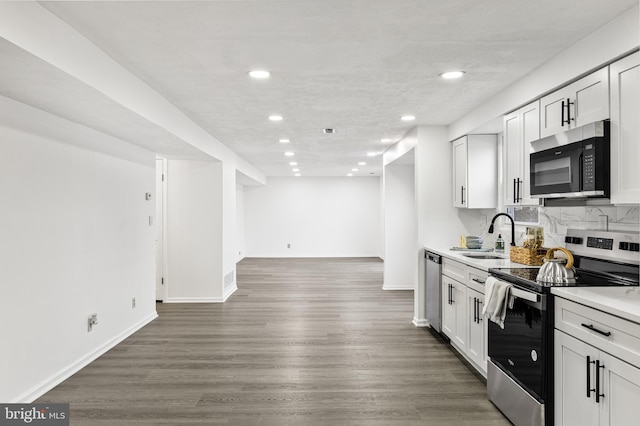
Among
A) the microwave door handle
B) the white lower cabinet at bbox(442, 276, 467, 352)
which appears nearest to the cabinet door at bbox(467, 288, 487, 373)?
the white lower cabinet at bbox(442, 276, 467, 352)

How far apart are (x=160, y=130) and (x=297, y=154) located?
3740mm

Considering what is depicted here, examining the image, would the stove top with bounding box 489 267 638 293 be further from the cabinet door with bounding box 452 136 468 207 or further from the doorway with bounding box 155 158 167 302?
the doorway with bounding box 155 158 167 302

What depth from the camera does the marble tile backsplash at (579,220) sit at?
263 centimetres

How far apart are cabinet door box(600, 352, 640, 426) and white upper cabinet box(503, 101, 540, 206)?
1.50m

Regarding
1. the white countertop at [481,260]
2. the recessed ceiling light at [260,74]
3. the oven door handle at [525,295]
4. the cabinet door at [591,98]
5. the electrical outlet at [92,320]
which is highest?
the recessed ceiling light at [260,74]

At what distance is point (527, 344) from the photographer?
8.29 ft

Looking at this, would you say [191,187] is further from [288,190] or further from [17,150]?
[288,190]

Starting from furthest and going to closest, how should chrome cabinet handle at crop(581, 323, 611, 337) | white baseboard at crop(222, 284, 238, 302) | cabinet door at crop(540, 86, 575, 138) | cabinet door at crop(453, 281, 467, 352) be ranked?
1. white baseboard at crop(222, 284, 238, 302)
2. cabinet door at crop(453, 281, 467, 352)
3. cabinet door at crop(540, 86, 575, 138)
4. chrome cabinet handle at crop(581, 323, 611, 337)

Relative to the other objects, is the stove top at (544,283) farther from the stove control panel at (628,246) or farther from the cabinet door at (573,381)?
the cabinet door at (573,381)

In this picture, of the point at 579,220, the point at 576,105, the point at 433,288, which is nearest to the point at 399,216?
the point at 433,288

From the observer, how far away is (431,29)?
7.72 feet

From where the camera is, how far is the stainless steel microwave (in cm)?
235

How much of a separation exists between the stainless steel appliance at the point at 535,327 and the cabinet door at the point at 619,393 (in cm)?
41

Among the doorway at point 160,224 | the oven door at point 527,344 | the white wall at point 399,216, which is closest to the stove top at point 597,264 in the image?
the oven door at point 527,344
